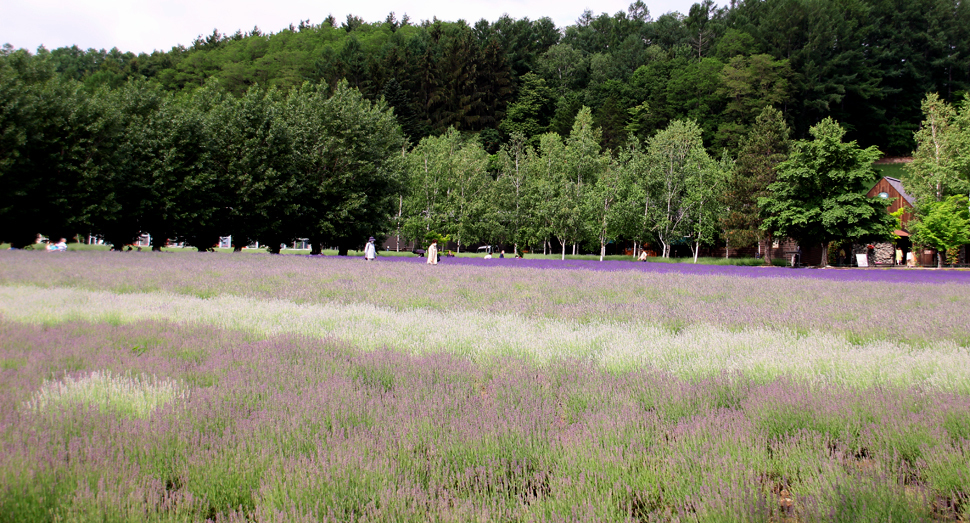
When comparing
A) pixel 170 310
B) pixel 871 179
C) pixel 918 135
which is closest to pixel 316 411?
pixel 170 310

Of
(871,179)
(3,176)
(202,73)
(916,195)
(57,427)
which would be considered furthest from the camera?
(202,73)

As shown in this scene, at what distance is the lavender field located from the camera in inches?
111

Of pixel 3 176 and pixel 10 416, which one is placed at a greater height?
pixel 3 176

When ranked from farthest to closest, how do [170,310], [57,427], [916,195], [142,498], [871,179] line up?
[916,195] → [871,179] → [170,310] → [57,427] → [142,498]

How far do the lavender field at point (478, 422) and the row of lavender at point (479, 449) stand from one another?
0.02m

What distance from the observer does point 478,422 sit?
3887 millimetres

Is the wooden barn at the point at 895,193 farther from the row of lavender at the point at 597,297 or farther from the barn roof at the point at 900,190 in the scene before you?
the row of lavender at the point at 597,297

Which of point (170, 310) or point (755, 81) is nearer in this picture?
point (170, 310)

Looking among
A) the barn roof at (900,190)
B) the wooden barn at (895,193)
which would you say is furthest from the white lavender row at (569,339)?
the barn roof at (900,190)

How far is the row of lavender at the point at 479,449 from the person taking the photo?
2777mm

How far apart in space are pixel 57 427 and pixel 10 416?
0.53 meters

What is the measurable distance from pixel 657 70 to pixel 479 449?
379 ft

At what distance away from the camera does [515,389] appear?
479 centimetres

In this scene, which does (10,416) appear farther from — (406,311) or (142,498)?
(406,311)
